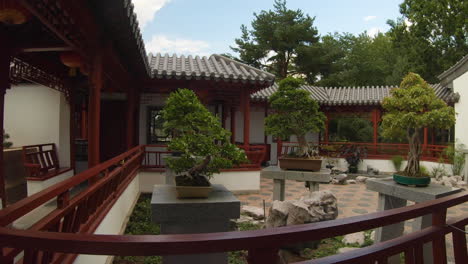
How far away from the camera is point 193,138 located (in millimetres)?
3152

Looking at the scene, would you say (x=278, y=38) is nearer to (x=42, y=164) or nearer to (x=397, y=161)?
(x=397, y=161)

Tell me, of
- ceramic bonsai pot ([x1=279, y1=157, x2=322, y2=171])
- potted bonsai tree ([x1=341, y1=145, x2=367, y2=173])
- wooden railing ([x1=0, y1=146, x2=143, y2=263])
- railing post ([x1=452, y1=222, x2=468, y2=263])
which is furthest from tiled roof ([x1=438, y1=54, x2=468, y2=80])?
wooden railing ([x1=0, y1=146, x2=143, y2=263])

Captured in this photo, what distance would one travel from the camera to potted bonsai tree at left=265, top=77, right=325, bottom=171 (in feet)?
18.1

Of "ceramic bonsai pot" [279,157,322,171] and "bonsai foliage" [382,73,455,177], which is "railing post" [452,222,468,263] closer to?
"bonsai foliage" [382,73,455,177]

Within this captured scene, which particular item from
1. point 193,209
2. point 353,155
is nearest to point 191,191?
point 193,209

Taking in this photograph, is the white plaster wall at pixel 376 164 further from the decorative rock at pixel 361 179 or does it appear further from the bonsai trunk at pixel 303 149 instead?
the bonsai trunk at pixel 303 149

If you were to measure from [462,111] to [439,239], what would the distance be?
34.7 ft

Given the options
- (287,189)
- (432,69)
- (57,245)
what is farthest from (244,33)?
(57,245)

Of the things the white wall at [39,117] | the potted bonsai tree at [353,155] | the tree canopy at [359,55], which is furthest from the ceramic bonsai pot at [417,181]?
the tree canopy at [359,55]

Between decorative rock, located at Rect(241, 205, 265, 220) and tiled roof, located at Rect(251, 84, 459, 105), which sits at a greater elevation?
tiled roof, located at Rect(251, 84, 459, 105)

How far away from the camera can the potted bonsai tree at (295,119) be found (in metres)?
5.52

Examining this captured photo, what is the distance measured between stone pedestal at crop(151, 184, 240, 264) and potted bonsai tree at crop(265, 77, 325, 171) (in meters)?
2.94

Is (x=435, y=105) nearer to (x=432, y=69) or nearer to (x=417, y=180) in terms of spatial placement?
(x=417, y=180)

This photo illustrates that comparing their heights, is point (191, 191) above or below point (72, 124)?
below
